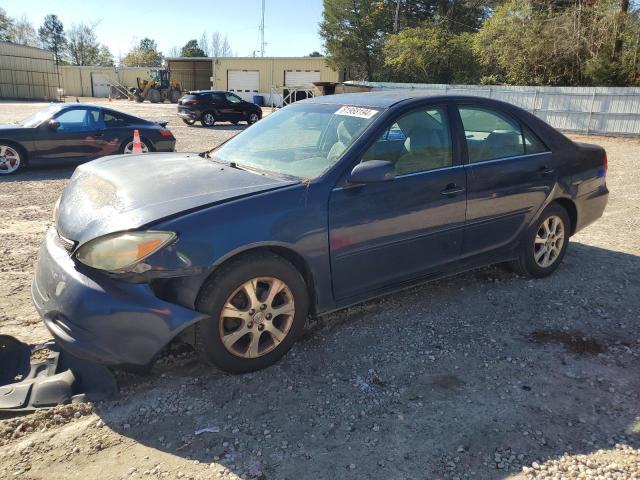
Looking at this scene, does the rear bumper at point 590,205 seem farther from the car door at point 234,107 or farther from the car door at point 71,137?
the car door at point 234,107

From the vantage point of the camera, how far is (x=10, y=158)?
30.5 ft

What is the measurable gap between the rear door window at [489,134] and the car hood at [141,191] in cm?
167

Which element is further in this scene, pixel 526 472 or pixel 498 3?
pixel 498 3

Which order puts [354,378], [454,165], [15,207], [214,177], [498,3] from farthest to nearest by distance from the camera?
[498,3] < [15,207] < [454,165] < [214,177] < [354,378]

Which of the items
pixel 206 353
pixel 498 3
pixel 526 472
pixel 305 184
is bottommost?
pixel 526 472

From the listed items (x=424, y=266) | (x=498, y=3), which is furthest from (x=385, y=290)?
(x=498, y=3)

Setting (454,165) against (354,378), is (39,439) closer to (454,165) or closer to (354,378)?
(354,378)

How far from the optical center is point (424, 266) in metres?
3.79

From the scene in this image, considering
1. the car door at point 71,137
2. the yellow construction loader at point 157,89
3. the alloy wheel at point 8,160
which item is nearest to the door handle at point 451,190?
the car door at point 71,137

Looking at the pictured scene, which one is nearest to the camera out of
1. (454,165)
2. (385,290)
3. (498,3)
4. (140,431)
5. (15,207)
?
(140,431)

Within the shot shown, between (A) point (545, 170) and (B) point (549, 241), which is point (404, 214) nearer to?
(A) point (545, 170)

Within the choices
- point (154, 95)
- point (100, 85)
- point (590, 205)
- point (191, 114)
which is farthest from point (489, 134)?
point (100, 85)

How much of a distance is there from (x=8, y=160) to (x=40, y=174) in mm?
584

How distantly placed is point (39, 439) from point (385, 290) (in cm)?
224
